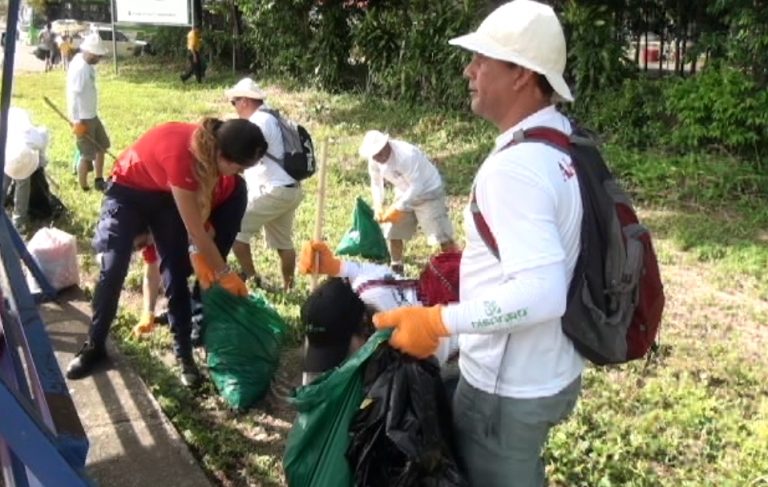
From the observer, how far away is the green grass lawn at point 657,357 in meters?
3.54

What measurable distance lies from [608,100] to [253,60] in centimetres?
957

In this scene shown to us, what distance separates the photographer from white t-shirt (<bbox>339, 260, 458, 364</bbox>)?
8.92 feet

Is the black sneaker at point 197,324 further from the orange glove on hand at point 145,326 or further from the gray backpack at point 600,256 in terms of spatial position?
the gray backpack at point 600,256

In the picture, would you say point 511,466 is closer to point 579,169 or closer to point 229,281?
point 579,169

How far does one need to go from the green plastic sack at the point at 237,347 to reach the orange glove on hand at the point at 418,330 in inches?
76.0

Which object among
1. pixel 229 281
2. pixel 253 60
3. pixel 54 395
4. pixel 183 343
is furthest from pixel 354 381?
pixel 253 60

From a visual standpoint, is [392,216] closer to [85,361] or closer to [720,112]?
[85,361]

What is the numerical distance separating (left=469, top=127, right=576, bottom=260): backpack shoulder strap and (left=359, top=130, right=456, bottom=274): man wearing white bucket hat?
3.55 meters

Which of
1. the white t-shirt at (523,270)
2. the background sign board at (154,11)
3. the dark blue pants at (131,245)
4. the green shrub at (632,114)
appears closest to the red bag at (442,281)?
the white t-shirt at (523,270)

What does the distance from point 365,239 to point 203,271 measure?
220 centimetres

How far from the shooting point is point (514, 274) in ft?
5.84

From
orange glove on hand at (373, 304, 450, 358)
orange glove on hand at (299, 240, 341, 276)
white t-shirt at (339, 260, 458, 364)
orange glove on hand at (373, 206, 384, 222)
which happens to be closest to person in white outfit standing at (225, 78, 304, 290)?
orange glove on hand at (373, 206, 384, 222)

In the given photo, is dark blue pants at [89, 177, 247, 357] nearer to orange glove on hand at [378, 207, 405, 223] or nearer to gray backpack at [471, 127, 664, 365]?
orange glove on hand at [378, 207, 405, 223]

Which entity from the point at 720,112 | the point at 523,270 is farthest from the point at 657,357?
the point at 720,112
